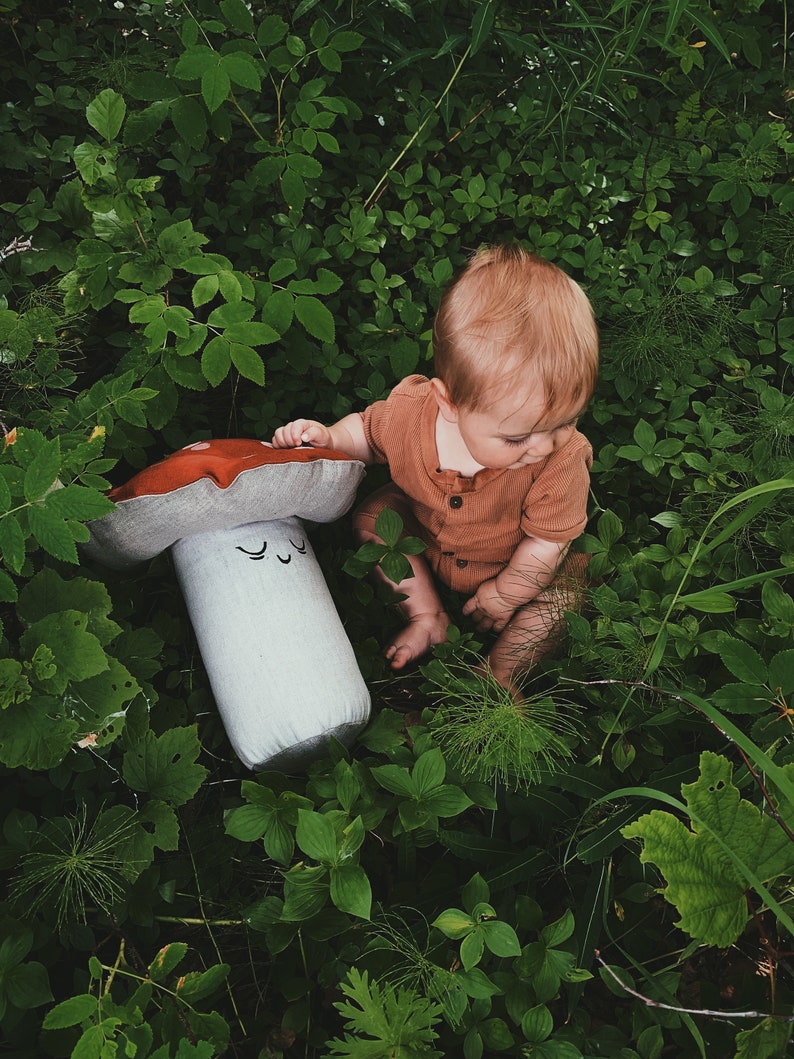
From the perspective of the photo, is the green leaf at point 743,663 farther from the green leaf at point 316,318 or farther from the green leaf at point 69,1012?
the green leaf at point 69,1012

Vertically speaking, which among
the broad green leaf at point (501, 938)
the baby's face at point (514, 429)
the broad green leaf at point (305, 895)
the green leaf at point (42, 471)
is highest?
the green leaf at point (42, 471)

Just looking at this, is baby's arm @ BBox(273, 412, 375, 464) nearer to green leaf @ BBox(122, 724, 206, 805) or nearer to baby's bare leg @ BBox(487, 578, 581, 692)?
baby's bare leg @ BBox(487, 578, 581, 692)

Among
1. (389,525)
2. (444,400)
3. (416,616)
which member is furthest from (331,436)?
(416,616)

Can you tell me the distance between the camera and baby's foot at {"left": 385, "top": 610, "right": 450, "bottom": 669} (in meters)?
2.07

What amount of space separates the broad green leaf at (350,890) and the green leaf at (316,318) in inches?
46.1

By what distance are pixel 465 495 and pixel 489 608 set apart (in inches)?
14.1

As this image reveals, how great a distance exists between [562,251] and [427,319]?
52cm

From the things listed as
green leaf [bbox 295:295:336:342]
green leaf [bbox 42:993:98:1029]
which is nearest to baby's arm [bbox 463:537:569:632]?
green leaf [bbox 295:295:336:342]

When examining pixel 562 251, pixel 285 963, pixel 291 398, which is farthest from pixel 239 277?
pixel 285 963

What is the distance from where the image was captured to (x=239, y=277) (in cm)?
184

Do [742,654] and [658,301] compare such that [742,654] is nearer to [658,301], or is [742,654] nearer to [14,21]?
[658,301]

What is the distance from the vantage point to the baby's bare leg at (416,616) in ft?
6.84

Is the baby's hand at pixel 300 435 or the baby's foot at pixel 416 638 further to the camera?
the baby's foot at pixel 416 638

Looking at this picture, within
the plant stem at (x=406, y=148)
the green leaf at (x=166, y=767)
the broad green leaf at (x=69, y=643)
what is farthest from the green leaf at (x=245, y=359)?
the plant stem at (x=406, y=148)
